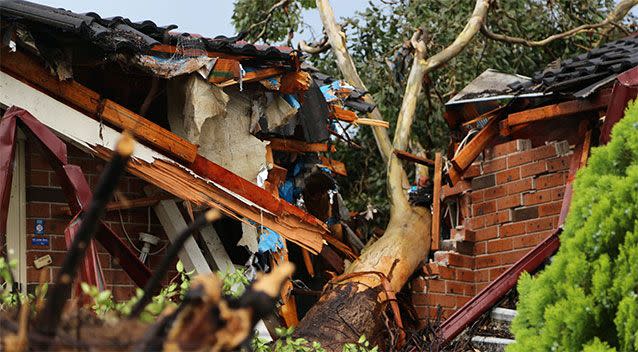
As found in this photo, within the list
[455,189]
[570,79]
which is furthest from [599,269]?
[455,189]

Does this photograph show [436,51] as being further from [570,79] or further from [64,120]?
[64,120]

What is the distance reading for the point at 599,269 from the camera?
3.10m

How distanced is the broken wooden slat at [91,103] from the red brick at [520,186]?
10.3 ft

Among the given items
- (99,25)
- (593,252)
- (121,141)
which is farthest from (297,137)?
(121,141)

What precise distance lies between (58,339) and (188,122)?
19.2ft

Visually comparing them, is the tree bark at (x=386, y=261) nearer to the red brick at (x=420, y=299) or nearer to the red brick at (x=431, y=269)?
the red brick at (x=431, y=269)

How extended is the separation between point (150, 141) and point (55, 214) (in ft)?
4.20

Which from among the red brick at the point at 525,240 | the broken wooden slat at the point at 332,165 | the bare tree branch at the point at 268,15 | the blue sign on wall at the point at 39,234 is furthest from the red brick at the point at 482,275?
the bare tree branch at the point at 268,15

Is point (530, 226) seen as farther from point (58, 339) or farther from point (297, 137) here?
point (58, 339)

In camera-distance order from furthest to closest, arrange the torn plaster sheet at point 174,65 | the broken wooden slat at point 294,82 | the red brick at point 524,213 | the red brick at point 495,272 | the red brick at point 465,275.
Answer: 1. the red brick at point 465,275
2. the red brick at point 495,272
3. the red brick at point 524,213
4. the broken wooden slat at point 294,82
5. the torn plaster sheet at point 174,65

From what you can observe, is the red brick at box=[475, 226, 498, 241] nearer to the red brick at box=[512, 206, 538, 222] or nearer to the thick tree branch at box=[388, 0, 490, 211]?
the red brick at box=[512, 206, 538, 222]

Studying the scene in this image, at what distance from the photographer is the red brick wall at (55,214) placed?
24.9 ft

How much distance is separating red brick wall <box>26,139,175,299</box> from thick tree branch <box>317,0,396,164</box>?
517 centimetres

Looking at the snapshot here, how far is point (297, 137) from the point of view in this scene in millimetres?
8977
